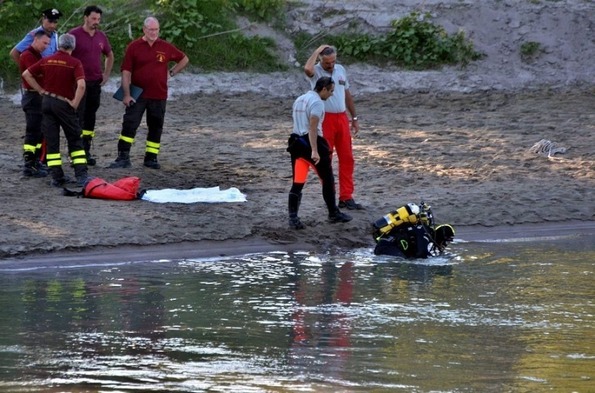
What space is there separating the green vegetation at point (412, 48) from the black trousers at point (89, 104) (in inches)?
292

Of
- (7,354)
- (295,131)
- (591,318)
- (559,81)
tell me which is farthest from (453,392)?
(559,81)

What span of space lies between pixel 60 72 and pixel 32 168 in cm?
149

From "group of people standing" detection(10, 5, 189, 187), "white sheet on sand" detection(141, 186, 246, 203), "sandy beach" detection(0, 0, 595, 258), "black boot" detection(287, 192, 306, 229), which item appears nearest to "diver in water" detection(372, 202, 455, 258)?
"sandy beach" detection(0, 0, 595, 258)

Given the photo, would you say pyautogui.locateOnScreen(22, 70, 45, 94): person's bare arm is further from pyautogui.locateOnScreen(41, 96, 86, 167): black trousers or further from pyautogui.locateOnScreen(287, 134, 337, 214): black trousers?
pyautogui.locateOnScreen(287, 134, 337, 214): black trousers

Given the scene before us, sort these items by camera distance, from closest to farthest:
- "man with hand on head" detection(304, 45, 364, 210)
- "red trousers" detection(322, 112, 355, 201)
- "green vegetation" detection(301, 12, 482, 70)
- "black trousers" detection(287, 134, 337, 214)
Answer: "black trousers" detection(287, 134, 337, 214) → "man with hand on head" detection(304, 45, 364, 210) → "red trousers" detection(322, 112, 355, 201) → "green vegetation" detection(301, 12, 482, 70)

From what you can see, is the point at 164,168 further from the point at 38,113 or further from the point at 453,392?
the point at 453,392

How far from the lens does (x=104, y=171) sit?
14656 mm

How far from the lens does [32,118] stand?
45.9ft

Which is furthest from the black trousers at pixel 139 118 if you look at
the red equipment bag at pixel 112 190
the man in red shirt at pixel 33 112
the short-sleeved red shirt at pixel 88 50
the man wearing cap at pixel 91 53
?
the red equipment bag at pixel 112 190

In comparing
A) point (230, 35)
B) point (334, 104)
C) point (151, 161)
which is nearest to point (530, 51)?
point (230, 35)

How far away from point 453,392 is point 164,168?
7.87m

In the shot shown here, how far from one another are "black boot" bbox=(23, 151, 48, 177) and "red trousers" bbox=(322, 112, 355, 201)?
3369mm

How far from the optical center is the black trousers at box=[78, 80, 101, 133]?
14203 mm

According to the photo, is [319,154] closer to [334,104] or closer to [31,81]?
[334,104]
